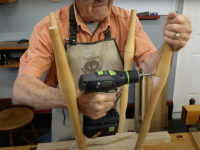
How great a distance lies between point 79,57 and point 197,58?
7.58 feet

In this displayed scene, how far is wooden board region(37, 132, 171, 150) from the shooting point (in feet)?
3.22

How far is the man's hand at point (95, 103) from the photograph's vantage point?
693 millimetres

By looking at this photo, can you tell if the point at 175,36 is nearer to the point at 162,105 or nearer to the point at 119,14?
the point at 119,14

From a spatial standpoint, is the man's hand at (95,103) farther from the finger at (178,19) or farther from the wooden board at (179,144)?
the wooden board at (179,144)

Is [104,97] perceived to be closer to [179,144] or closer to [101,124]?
[101,124]

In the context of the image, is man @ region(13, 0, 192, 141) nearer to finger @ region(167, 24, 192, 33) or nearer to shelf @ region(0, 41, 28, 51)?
finger @ region(167, 24, 192, 33)

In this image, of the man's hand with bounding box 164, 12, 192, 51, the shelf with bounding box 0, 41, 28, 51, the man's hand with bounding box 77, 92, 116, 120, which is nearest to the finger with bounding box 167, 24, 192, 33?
the man's hand with bounding box 164, 12, 192, 51

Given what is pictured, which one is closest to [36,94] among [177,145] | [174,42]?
[174,42]

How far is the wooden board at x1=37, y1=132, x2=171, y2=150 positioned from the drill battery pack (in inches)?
8.1

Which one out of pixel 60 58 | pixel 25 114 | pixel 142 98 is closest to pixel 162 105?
pixel 142 98

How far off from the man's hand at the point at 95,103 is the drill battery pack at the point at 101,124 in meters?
0.04

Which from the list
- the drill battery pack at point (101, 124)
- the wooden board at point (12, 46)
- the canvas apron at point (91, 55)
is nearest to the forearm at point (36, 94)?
the drill battery pack at point (101, 124)

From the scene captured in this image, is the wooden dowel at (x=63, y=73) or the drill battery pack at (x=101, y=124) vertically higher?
the wooden dowel at (x=63, y=73)

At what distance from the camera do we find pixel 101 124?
789mm
